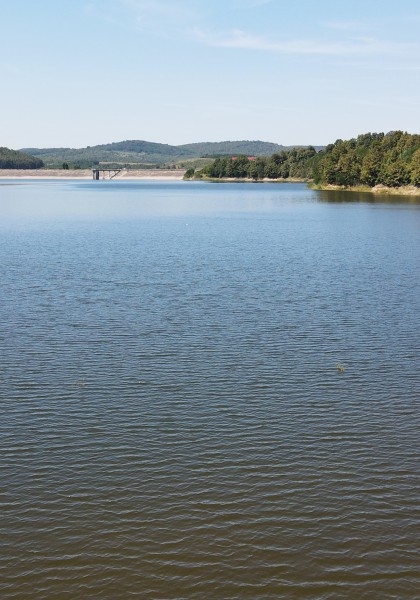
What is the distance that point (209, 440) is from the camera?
20719 millimetres

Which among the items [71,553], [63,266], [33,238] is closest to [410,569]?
[71,553]

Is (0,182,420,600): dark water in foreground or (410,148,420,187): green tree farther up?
(410,148,420,187): green tree

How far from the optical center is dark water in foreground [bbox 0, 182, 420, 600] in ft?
47.0

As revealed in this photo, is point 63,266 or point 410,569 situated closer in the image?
point 410,569

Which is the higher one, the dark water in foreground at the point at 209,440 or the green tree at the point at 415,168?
the green tree at the point at 415,168

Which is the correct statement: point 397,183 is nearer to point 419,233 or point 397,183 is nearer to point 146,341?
point 419,233

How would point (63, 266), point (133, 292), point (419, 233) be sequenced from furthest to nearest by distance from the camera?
1. point (419, 233)
2. point (63, 266)
3. point (133, 292)

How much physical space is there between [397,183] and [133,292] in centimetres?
15281

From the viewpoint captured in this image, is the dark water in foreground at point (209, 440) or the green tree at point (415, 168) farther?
the green tree at point (415, 168)

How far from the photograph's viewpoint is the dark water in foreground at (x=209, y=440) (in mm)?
14328

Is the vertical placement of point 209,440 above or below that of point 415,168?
below

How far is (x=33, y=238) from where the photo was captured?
79500 mm

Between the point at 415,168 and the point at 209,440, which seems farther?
the point at 415,168

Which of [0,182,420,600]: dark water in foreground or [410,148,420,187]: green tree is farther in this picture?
[410,148,420,187]: green tree
